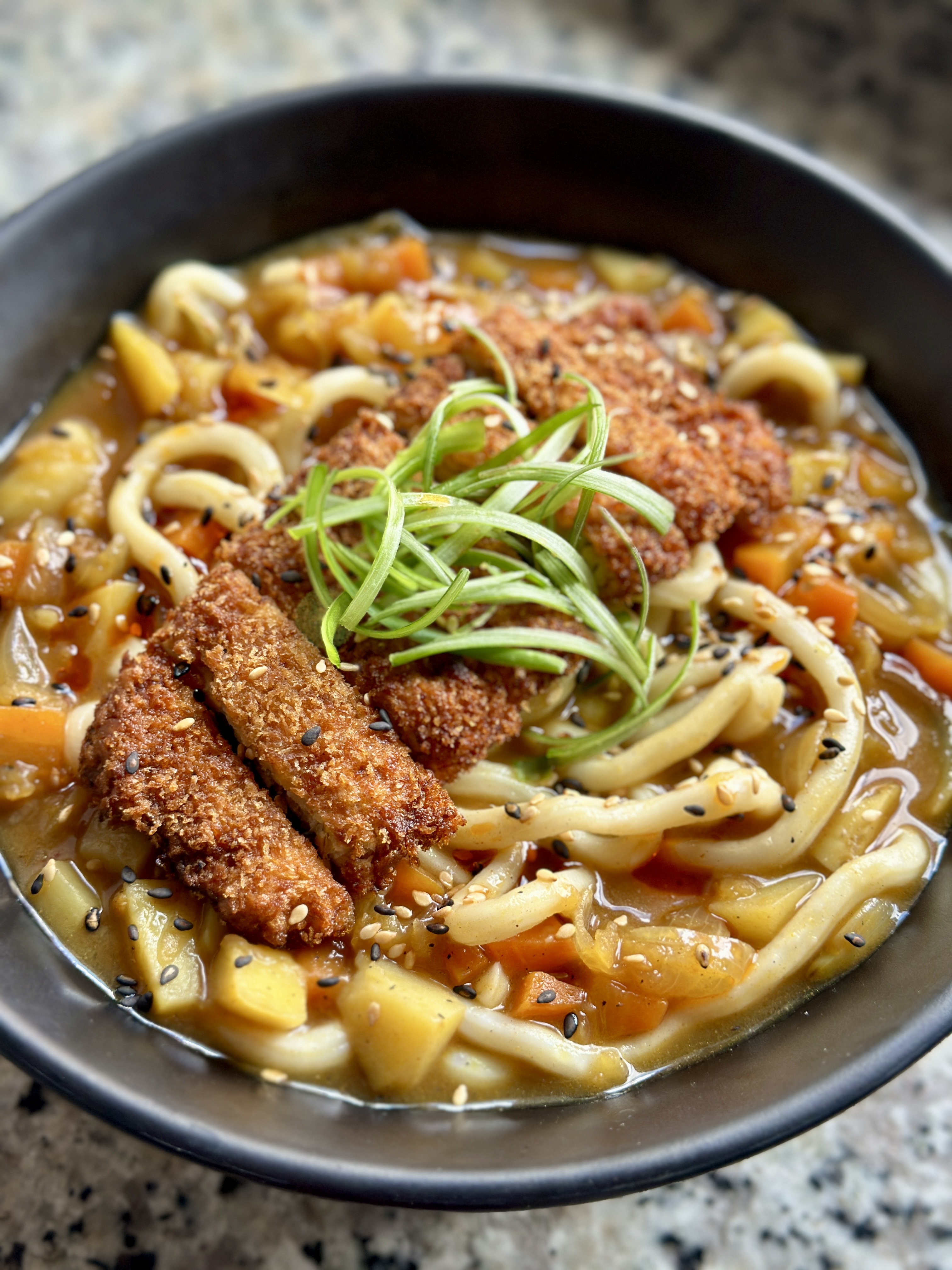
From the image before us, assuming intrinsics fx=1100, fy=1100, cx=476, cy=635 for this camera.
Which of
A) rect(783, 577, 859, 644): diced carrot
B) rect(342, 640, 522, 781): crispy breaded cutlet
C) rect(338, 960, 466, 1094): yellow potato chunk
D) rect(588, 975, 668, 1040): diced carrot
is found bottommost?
rect(338, 960, 466, 1094): yellow potato chunk

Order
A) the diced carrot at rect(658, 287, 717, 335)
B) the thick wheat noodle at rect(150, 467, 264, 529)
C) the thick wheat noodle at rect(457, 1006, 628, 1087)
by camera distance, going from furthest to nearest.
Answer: the diced carrot at rect(658, 287, 717, 335)
the thick wheat noodle at rect(150, 467, 264, 529)
the thick wheat noodle at rect(457, 1006, 628, 1087)

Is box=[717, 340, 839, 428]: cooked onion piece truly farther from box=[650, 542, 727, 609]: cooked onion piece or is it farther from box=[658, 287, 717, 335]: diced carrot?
box=[650, 542, 727, 609]: cooked onion piece

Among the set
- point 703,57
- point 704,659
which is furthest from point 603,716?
point 703,57

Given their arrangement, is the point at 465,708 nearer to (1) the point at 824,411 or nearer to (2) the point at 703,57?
(1) the point at 824,411

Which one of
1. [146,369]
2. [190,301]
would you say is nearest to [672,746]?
[146,369]

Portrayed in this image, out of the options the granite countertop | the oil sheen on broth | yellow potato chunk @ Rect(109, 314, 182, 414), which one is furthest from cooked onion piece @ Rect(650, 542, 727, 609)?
yellow potato chunk @ Rect(109, 314, 182, 414)
